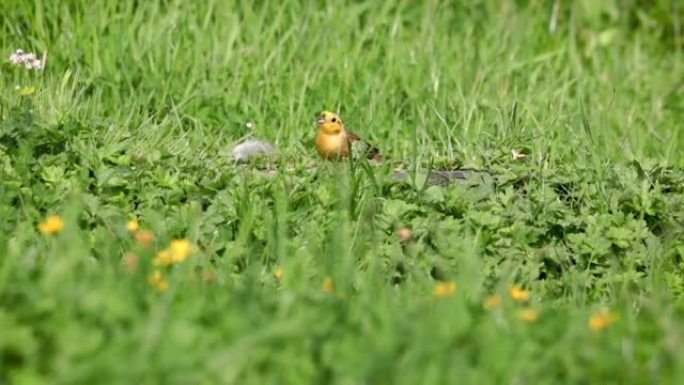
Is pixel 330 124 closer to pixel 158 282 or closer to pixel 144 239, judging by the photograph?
pixel 144 239

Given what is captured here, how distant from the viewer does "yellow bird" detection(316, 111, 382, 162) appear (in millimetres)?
6363

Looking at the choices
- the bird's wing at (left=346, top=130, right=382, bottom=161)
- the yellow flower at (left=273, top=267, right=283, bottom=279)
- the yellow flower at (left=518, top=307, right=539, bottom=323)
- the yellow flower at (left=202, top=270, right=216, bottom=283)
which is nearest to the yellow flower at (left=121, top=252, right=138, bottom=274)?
the yellow flower at (left=202, top=270, right=216, bottom=283)

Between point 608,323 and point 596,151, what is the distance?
2.58 m

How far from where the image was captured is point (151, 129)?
21.3 ft

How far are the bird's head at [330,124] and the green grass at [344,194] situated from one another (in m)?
0.16

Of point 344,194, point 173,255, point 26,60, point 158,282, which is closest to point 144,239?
point 173,255

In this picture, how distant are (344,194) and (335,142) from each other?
0.96 m

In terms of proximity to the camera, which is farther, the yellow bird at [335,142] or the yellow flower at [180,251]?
the yellow bird at [335,142]

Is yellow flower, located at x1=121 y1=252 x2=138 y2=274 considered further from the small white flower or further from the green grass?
the small white flower

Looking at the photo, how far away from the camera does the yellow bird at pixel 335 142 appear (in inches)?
251

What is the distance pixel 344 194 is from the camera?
547 centimetres

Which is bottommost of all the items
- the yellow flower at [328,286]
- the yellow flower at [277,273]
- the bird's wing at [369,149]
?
the bird's wing at [369,149]

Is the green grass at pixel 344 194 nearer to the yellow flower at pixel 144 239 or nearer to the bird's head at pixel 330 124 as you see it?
the yellow flower at pixel 144 239

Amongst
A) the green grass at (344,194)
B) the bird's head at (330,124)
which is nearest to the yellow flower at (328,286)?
the green grass at (344,194)
